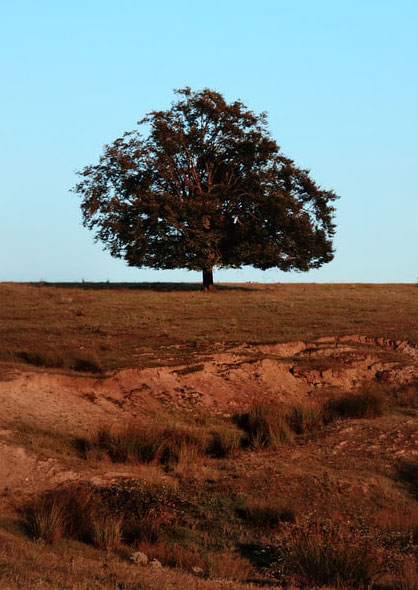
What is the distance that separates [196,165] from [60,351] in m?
23.3

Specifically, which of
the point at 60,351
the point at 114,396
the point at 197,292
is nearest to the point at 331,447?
the point at 114,396

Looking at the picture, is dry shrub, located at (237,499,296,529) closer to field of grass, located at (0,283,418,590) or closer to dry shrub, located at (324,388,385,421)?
field of grass, located at (0,283,418,590)

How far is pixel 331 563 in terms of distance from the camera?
1072 centimetres

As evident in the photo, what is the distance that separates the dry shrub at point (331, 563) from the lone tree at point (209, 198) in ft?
100

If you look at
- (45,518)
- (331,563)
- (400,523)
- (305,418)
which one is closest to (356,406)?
(305,418)

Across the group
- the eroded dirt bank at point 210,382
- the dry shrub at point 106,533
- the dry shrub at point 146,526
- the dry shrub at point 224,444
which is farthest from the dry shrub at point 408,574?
the eroded dirt bank at point 210,382

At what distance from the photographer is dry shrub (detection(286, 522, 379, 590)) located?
34.8 feet

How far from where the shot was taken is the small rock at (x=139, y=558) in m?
11.2

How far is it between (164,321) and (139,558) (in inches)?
715

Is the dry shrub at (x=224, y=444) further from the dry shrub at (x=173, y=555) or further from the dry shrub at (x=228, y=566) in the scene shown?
the dry shrub at (x=228, y=566)

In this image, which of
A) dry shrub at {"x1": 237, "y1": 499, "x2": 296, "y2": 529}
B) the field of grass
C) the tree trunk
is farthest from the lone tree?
dry shrub at {"x1": 237, "y1": 499, "x2": 296, "y2": 529}

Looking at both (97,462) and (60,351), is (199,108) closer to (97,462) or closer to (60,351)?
(60,351)

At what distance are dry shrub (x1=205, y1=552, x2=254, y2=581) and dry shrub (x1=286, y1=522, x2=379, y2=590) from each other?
0.64 meters

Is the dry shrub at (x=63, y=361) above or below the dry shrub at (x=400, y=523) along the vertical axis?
above
